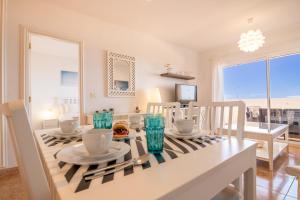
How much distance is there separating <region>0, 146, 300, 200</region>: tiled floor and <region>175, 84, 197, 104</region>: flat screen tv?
2.13 metres

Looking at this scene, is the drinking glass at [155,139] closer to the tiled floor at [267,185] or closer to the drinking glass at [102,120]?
the drinking glass at [102,120]

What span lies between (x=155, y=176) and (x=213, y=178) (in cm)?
22

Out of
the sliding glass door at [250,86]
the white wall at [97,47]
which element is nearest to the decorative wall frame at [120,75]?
the white wall at [97,47]

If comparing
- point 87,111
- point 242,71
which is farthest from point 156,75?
point 242,71

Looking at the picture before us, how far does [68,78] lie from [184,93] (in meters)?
3.60

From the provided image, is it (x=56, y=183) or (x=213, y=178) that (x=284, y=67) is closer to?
(x=213, y=178)

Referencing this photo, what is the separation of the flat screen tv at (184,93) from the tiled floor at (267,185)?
213 centimetres

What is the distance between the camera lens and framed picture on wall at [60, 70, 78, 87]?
490 cm

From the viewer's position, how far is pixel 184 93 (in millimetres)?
→ 4113

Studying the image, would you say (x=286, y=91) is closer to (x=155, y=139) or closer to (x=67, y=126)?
(x=155, y=139)

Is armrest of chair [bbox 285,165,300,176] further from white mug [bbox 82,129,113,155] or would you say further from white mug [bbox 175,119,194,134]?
white mug [bbox 82,129,113,155]

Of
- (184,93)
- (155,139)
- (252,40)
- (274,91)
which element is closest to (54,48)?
(184,93)

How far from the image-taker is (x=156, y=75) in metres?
3.79

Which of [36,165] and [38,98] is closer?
[36,165]
